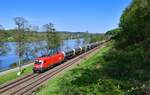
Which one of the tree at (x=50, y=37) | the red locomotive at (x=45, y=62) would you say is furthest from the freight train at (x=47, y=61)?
the tree at (x=50, y=37)

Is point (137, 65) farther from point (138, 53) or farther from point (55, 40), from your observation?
point (55, 40)

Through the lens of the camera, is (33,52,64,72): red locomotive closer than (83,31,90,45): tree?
Yes

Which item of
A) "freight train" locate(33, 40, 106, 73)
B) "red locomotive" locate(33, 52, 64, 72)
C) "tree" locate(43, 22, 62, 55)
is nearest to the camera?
"red locomotive" locate(33, 52, 64, 72)

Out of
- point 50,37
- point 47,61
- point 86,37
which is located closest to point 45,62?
point 47,61

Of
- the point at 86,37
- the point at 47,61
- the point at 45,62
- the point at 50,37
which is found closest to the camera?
the point at 45,62

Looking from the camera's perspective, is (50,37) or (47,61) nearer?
(47,61)

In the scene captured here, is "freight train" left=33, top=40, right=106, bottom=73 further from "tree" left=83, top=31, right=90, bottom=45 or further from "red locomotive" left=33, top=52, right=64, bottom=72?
"tree" left=83, top=31, right=90, bottom=45

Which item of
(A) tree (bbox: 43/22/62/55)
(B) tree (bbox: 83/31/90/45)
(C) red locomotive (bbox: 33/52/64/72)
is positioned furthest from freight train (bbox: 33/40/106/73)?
(B) tree (bbox: 83/31/90/45)

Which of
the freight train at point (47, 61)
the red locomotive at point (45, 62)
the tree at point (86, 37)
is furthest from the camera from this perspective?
the tree at point (86, 37)

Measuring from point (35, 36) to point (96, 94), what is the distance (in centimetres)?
7685

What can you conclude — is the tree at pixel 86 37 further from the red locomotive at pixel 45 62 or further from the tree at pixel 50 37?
the red locomotive at pixel 45 62

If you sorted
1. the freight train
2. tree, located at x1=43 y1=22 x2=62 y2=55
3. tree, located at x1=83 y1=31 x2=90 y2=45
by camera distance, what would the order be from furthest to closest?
tree, located at x1=83 y1=31 x2=90 y2=45 < tree, located at x1=43 y1=22 x2=62 y2=55 < the freight train

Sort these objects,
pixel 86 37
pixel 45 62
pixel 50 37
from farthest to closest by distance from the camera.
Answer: pixel 86 37
pixel 50 37
pixel 45 62

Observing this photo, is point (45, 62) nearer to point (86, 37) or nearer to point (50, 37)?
point (50, 37)
